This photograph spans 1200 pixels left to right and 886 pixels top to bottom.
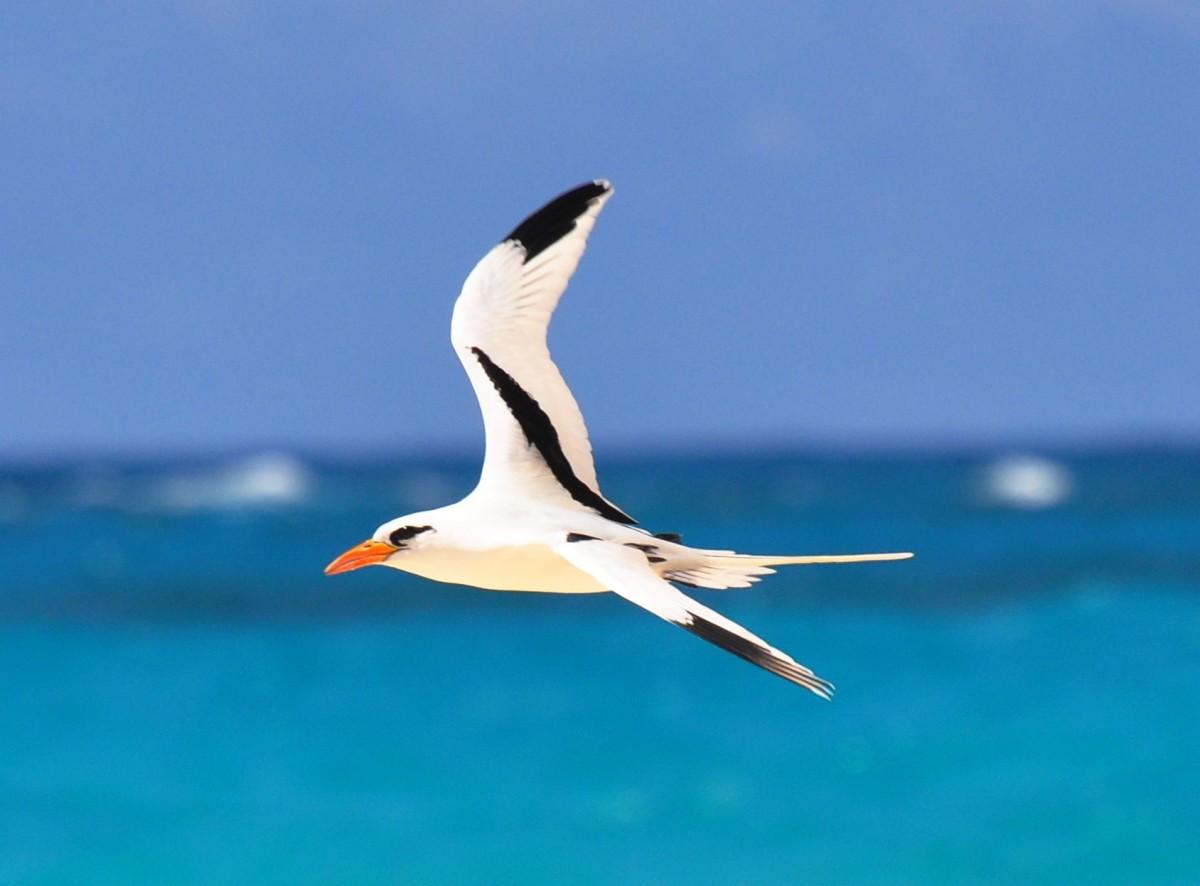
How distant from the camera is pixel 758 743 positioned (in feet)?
70.4

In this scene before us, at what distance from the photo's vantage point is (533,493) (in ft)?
27.1

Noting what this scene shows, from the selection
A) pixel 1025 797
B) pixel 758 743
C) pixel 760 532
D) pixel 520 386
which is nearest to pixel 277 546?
pixel 760 532

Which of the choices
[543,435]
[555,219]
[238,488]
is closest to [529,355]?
[543,435]

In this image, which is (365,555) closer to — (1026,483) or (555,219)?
(555,219)

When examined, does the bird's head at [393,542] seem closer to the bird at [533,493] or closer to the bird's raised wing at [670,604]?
the bird at [533,493]

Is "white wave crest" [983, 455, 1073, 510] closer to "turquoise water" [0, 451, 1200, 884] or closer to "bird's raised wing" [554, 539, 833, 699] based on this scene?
"turquoise water" [0, 451, 1200, 884]

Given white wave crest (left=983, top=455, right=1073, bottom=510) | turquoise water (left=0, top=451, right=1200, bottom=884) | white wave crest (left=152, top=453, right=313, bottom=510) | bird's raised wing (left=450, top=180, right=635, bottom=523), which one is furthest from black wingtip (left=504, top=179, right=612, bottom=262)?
white wave crest (left=152, top=453, right=313, bottom=510)

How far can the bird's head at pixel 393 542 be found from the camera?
757cm

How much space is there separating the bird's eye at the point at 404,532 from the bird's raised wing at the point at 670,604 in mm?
636

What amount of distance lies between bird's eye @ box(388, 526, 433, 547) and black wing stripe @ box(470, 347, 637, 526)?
2.96ft

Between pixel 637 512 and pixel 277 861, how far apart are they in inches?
1224

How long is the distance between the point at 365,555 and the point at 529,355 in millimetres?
1452

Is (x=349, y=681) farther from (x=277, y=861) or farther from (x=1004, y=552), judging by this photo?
(x=1004, y=552)

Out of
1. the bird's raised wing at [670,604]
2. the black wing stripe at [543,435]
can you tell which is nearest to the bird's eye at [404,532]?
the bird's raised wing at [670,604]
